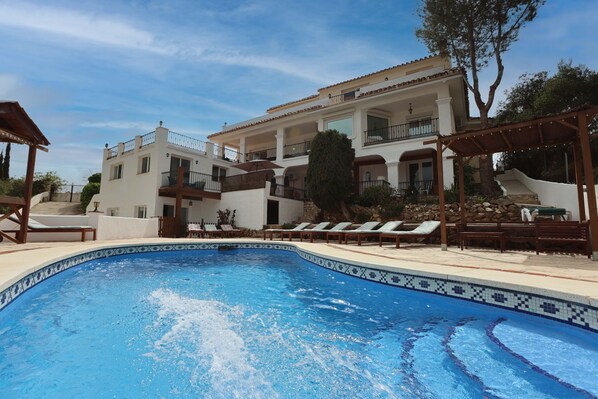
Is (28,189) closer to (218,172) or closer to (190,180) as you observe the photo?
(190,180)

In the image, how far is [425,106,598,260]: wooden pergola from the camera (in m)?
6.09

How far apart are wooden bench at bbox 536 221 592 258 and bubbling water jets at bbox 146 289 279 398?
295 inches

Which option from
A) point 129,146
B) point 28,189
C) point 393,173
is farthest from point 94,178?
point 393,173

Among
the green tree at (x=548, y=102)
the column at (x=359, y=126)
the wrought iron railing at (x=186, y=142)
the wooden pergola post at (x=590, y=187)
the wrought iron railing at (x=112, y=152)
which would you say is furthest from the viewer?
the wrought iron railing at (x=112, y=152)

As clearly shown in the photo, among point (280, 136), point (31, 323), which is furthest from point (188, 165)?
point (31, 323)

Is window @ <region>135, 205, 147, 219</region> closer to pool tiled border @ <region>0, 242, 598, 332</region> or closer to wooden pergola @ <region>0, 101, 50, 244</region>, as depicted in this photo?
wooden pergola @ <region>0, 101, 50, 244</region>

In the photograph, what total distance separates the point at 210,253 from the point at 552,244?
10.2 metres

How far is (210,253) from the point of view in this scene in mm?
10555

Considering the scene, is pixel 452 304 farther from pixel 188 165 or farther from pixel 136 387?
pixel 188 165

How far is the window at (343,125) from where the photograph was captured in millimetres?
18188

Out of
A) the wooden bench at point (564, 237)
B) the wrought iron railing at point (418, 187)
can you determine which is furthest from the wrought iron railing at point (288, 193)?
the wooden bench at point (564, 237)

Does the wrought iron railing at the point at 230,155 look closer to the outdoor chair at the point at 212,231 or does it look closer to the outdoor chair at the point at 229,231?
the outdoor chair at the point at 229,231

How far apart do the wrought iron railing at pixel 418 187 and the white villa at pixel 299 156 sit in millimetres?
69

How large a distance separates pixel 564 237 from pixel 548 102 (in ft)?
47.6
